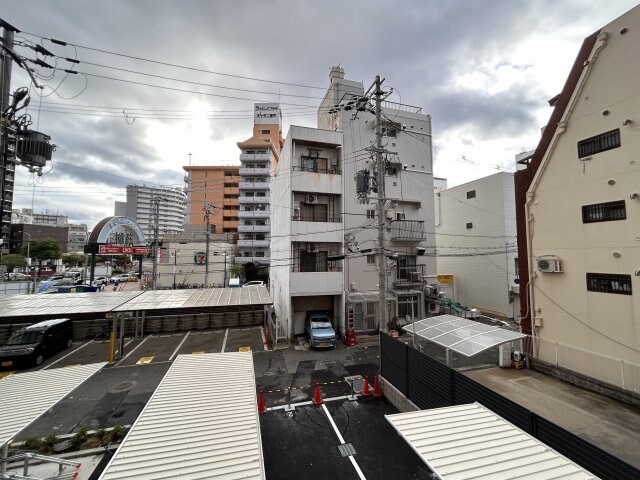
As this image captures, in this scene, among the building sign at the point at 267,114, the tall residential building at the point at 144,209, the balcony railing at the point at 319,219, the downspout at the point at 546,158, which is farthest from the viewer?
the tall residential building at the point at 144,209

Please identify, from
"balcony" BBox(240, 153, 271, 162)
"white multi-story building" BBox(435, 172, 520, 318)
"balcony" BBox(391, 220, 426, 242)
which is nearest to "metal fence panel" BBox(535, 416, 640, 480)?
"balcony" BBox(391, 220, 426, 242)

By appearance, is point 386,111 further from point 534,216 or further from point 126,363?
point 126,363

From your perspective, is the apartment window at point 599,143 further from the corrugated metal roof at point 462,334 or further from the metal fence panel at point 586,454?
the metal fence panel at point 586,454

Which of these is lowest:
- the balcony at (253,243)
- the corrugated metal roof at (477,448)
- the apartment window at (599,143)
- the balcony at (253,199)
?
the corrugated metal roof at (477,448)

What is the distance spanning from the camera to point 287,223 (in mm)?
18750

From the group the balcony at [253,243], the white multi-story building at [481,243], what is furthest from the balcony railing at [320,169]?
the balcony at [253,243]

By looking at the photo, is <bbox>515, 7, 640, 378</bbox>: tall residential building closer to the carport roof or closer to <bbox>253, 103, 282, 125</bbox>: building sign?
the carport roof

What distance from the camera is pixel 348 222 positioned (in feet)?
63.6

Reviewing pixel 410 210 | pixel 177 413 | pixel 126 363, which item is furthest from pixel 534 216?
pixel 126 363

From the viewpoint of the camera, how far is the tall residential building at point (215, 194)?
57.2 metres

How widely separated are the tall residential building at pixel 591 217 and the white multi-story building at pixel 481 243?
35.6ft

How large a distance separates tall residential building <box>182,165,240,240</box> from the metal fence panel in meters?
56.8

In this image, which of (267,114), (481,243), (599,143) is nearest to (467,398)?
(599,143)

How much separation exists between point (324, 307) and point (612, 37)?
18563mm
